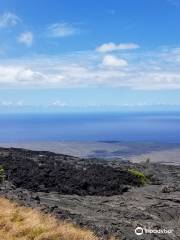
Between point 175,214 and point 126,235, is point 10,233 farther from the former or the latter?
point 175,214

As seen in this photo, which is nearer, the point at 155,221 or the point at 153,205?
the point at 155,221

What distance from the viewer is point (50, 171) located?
29.6 metres

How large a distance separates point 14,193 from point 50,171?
833cm

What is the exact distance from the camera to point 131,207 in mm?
23484

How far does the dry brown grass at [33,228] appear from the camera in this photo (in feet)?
48.6

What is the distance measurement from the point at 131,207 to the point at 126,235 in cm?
563

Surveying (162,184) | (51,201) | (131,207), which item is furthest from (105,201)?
(162,184)

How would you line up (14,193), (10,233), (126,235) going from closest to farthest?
(10,233) → (126,235) → (14,193)

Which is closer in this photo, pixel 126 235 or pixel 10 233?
pixel 10 233

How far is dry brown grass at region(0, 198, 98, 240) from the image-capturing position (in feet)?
48.6

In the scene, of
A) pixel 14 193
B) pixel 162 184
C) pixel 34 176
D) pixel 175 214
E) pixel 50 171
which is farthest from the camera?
pixel 162 184

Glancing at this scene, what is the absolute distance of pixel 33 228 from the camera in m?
15.2

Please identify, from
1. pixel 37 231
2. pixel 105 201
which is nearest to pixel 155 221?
pixel 105 201

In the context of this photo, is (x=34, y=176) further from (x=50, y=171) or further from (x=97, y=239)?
(x=97, y=239)
